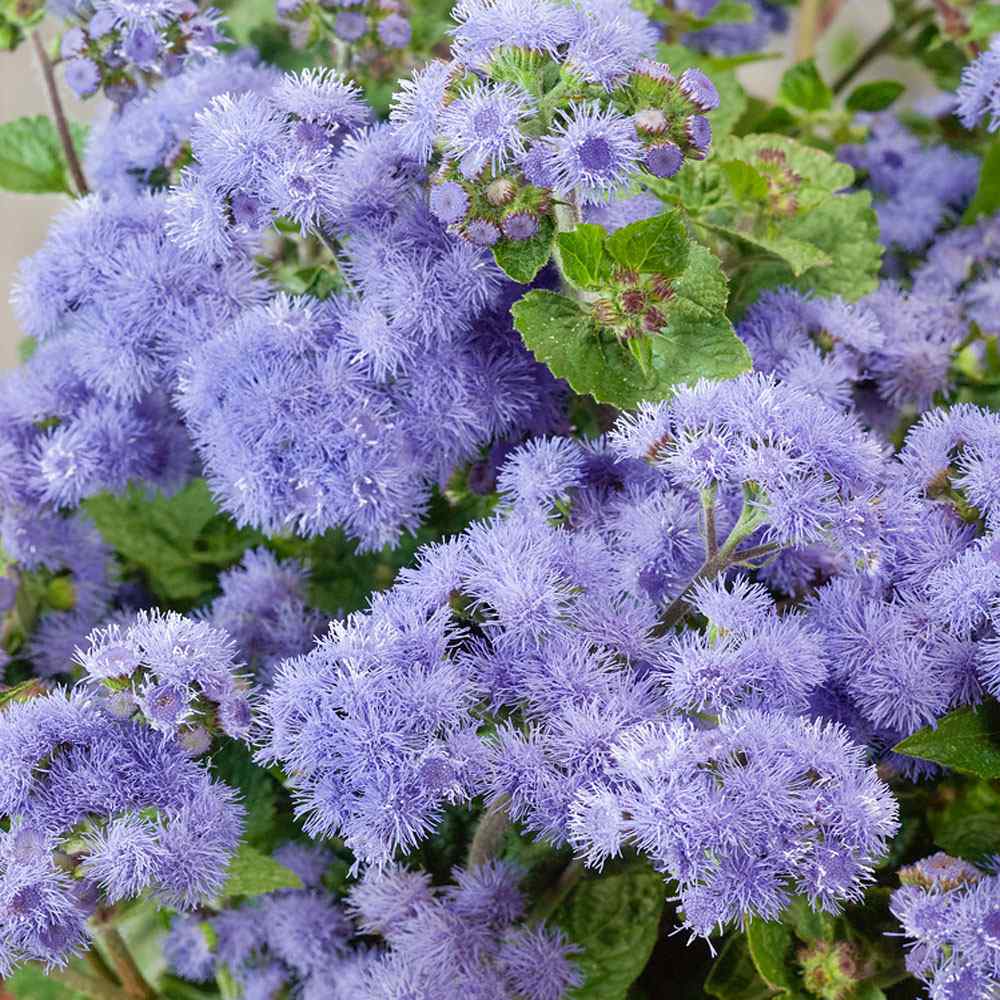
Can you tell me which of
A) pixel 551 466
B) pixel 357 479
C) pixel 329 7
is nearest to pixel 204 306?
pixel 357 479

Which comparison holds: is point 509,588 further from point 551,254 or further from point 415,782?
point 551,254

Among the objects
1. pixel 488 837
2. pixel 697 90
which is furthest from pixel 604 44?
pixel 488 837

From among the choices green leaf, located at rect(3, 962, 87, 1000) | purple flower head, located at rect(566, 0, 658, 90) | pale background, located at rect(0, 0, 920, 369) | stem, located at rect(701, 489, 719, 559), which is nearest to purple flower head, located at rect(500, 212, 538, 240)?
purple flower head, located at rect(566, 0, 658, 90)

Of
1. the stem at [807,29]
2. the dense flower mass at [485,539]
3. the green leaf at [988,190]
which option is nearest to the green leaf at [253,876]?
the dense flower mass at [485,539]

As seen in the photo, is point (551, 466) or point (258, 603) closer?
point (551, 466)

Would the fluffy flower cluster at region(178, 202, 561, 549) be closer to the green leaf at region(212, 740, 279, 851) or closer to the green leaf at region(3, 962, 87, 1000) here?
the green leaf at region(212, 740, 279, 851)
